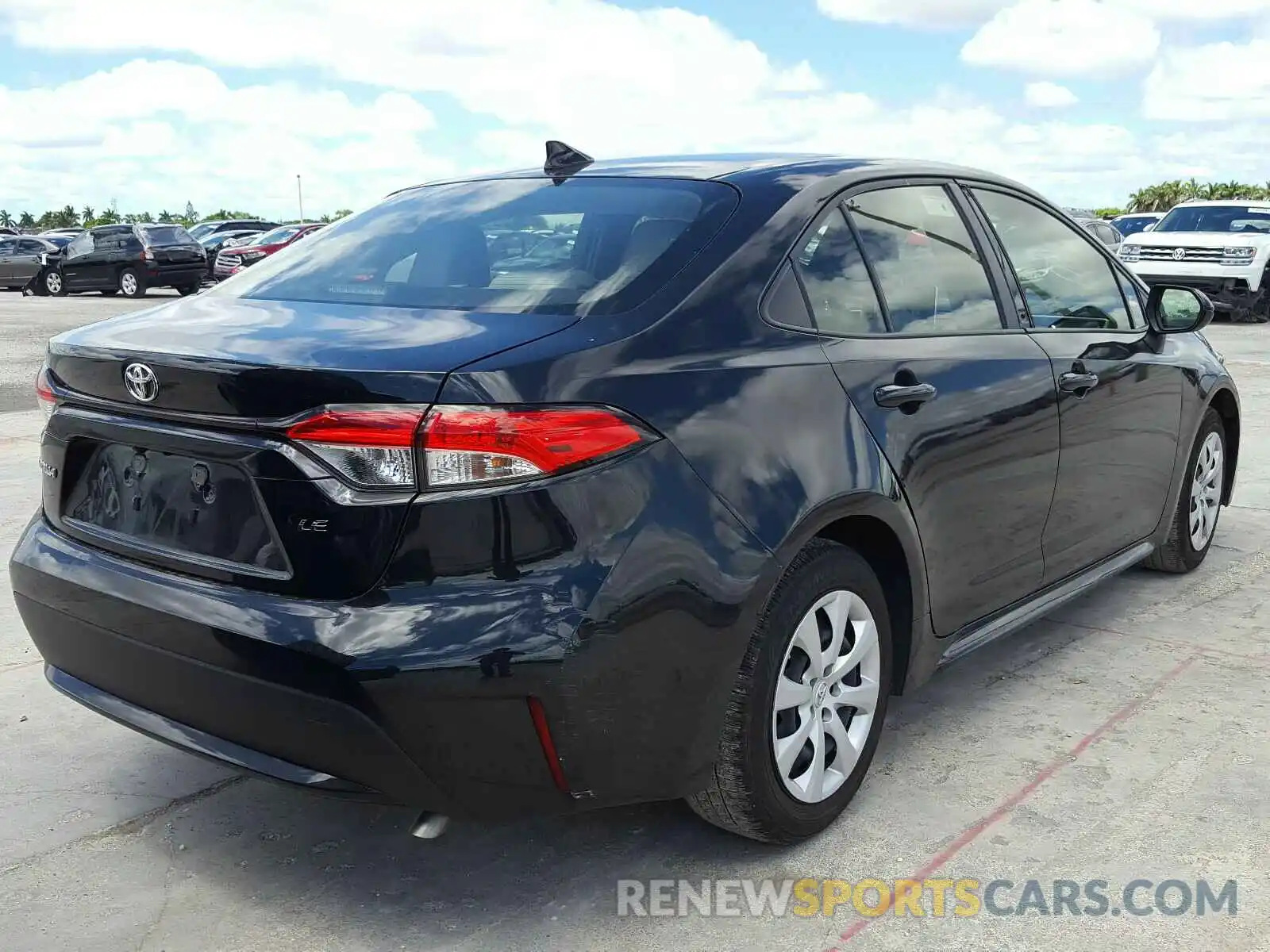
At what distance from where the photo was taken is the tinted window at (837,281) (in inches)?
122

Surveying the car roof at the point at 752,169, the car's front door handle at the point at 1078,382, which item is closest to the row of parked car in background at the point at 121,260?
the car roof at the point at 752,169

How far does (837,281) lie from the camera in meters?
3.18

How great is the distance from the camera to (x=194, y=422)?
8.43 feet

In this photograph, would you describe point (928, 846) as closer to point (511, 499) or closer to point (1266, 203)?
point (511, 499)

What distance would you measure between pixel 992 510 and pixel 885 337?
64 centimetres

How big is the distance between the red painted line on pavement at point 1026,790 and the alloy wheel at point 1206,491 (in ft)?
3.60

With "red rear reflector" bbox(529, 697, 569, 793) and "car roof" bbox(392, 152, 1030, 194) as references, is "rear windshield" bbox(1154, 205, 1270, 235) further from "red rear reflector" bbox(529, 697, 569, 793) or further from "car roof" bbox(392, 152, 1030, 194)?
"red rear reflector" bbox(529, 697, 569, 793)

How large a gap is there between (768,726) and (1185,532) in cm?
307

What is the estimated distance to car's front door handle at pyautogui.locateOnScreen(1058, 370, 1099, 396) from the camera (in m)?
3.88

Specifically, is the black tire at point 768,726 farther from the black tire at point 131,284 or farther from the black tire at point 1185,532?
the black tire at point 131,284

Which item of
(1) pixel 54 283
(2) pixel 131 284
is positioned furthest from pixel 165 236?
(1) pixel 54 283

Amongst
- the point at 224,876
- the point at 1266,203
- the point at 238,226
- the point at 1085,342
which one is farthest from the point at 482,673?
the point at 238,226

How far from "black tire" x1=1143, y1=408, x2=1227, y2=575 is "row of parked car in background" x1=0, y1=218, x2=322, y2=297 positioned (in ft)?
77.9

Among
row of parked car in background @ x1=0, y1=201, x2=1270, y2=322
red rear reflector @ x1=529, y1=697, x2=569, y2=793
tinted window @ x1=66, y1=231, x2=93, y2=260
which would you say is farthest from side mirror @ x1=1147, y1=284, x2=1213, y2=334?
tinted window @ x1=66, y1=231, x2=93, y2=260
